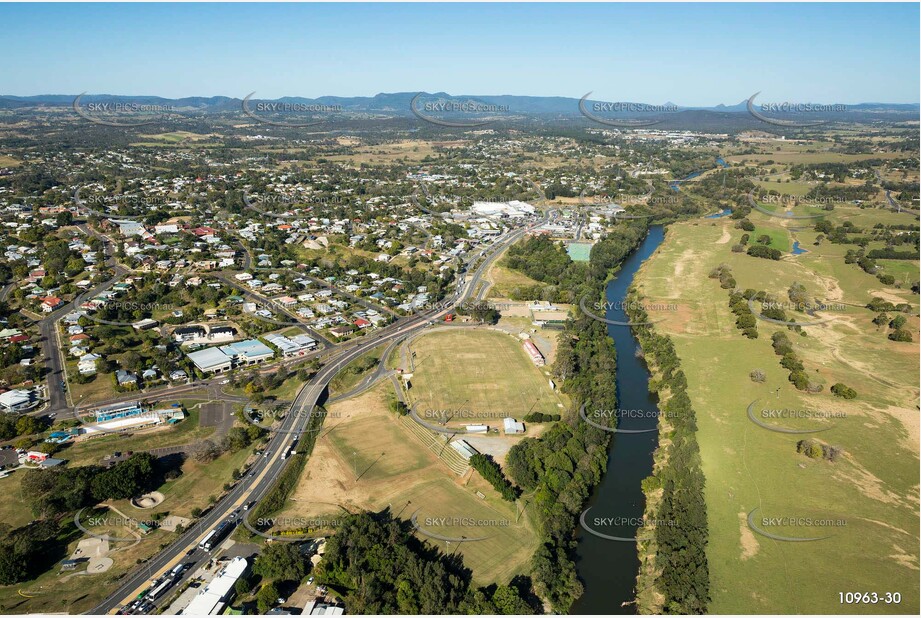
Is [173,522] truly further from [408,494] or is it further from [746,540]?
[746,540]

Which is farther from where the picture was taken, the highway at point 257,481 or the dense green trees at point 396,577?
the highway at point 257,481

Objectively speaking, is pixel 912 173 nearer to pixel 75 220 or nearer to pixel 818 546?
pixel 818 546

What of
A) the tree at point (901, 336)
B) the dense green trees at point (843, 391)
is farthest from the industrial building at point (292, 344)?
the tree at point (901, 336)

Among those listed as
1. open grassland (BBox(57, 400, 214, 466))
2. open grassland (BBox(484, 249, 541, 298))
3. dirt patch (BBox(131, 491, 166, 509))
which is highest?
open grassland (BBox(484, 249, 541, 298))

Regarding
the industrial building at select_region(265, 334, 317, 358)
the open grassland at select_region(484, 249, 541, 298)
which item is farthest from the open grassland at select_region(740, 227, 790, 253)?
the industrial building at select_region(265, 334, 317, 358)

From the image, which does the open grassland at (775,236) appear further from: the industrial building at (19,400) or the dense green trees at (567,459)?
the industrial building at (19,400)

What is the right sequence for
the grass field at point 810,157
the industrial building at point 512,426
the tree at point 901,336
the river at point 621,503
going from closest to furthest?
the river at point 621,503, the industrial building at point 512,426, the tree at point 901,336, the grass field at point 810,157

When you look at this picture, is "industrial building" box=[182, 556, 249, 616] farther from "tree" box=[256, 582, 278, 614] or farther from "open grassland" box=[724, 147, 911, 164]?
"open grassland" box=[724, 147, 911, 164]
